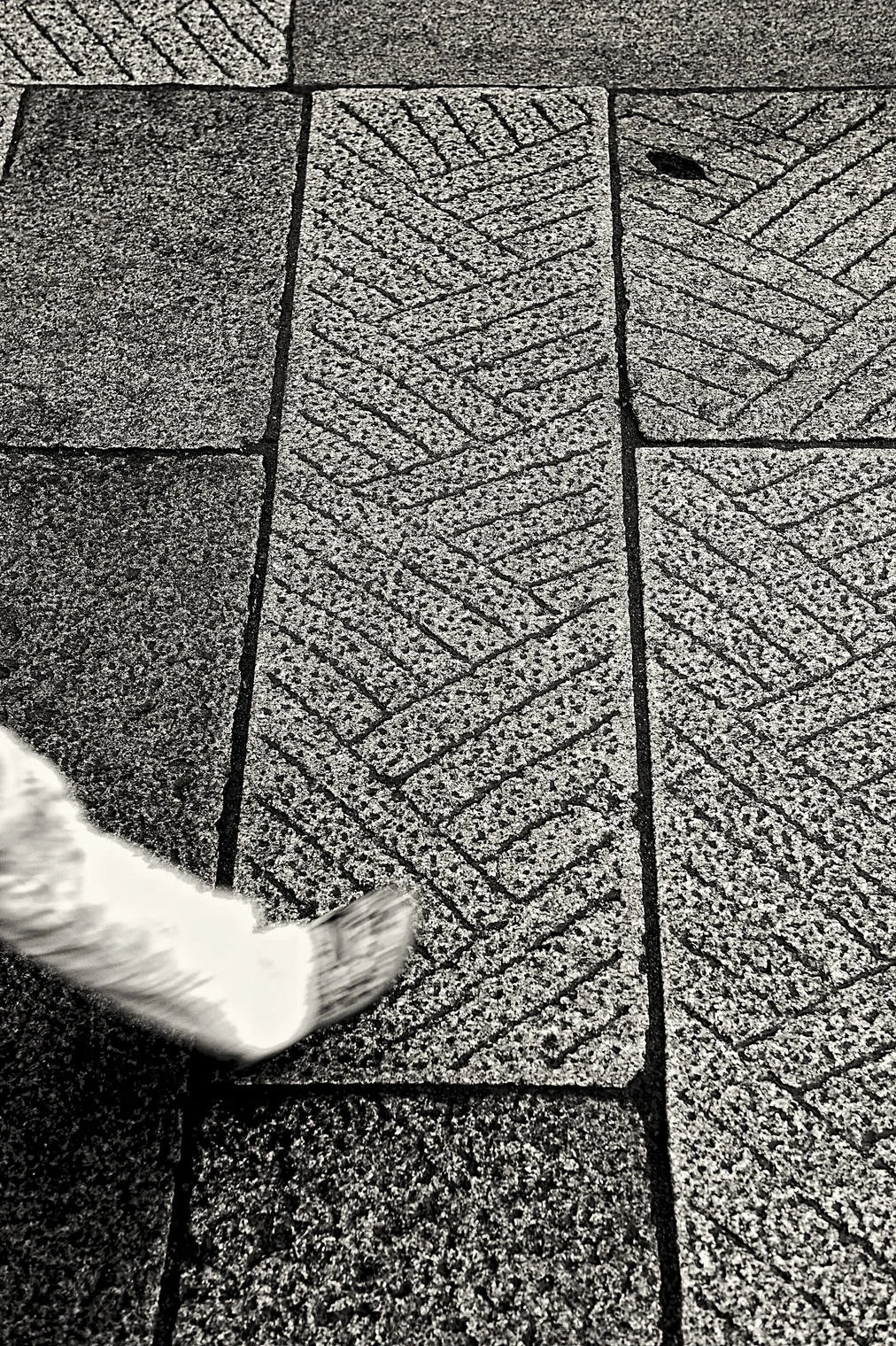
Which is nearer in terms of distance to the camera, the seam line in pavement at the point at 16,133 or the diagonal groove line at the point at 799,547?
the diagonal groove line at the point at 799,547

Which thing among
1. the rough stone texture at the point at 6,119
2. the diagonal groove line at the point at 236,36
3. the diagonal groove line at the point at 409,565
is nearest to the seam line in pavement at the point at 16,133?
the rough stone texture at the point at 6,119

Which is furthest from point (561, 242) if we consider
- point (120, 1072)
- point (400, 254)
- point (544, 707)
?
point (120, 1072)

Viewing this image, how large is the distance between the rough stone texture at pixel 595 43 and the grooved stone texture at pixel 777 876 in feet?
4.96

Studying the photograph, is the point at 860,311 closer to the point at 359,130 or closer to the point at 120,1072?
the point at 359,130

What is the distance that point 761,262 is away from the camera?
3.26 m

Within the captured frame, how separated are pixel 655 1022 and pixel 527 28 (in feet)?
10.0

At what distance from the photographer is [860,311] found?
10.3 ft

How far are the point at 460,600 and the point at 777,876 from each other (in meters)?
0.82

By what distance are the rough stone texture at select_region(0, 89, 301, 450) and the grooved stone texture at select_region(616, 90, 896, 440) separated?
35.8 inches

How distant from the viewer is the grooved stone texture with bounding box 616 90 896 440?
117 inches

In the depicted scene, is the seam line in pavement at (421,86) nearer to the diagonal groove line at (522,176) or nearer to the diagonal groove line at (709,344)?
the diagonal groove line at (522,176)

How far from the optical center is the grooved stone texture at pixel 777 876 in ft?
6.13

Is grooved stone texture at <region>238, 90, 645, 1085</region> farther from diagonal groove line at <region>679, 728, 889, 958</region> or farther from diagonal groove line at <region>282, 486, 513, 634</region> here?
diagonal groove line at <region>679, 728, 889, 958</region>

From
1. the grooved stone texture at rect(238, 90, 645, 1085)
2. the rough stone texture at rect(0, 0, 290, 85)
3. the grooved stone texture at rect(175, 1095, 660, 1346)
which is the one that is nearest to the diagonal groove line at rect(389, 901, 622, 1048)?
the grooved stone texture at rect(238, 90, 645, 1085)
